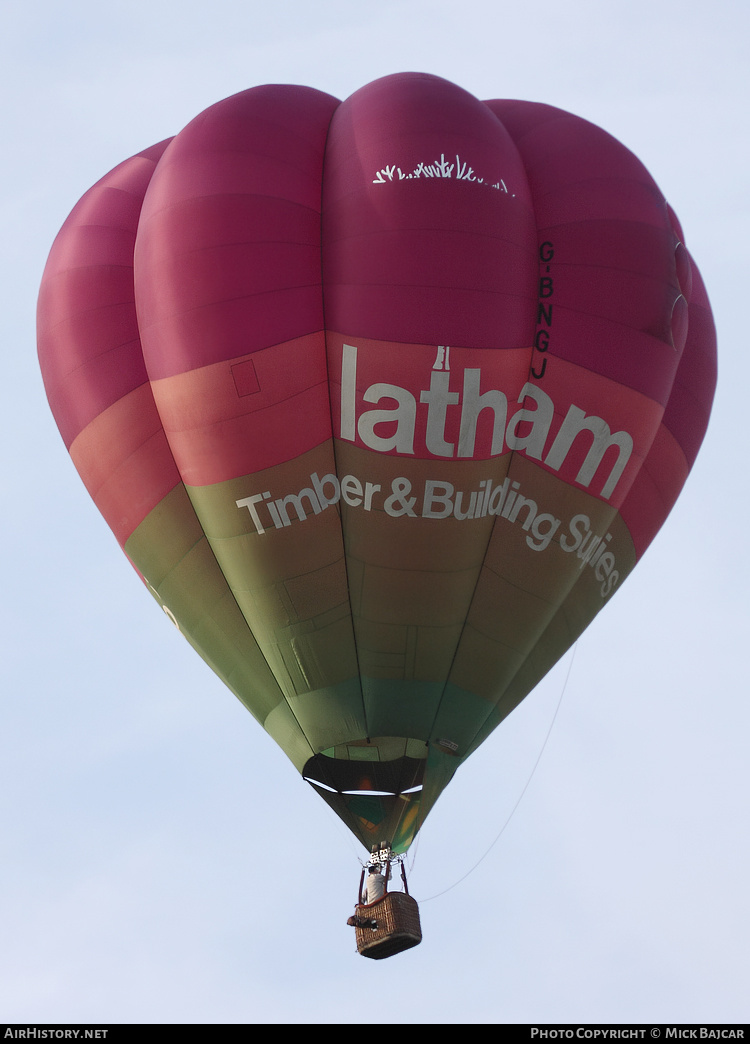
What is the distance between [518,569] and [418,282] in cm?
258

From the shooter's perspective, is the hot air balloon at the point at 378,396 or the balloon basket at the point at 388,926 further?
the balloon basket at the point at 388,926

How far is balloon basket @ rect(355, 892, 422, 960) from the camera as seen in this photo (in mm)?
14820

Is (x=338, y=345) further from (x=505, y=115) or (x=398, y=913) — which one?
(x=398, y=913)

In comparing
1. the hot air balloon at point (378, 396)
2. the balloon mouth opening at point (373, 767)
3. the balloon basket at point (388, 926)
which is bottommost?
the balloon basket at point (388, 926)

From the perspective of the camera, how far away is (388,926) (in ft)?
48.6

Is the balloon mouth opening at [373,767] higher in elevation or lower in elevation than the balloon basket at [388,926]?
higher

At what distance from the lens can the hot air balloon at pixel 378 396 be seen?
48.0 feet

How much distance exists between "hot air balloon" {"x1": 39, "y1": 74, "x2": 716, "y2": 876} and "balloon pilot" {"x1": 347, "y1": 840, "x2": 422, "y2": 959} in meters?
0.65

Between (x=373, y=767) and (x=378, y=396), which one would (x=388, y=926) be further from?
(x=378, y=396)

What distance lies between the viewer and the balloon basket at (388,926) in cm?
1482

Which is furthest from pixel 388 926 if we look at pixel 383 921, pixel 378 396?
pixel 378 396

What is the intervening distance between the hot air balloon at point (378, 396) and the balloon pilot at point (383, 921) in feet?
2.12

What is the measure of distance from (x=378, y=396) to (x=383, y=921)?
14.1 ft

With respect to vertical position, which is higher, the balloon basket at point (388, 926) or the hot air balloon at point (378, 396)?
the hot air balloon at point (378, 396)
